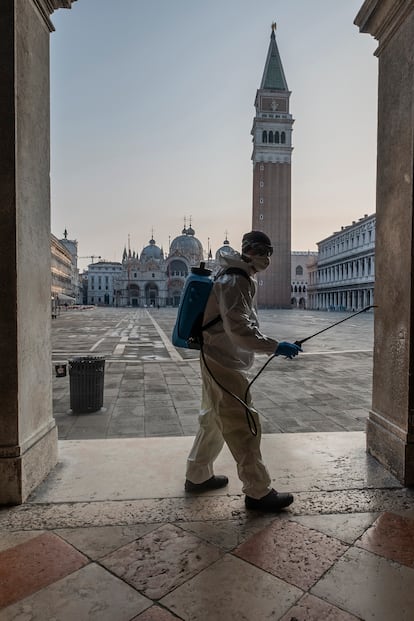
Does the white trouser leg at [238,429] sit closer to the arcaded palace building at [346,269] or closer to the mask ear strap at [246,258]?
the mask ear strap at [246,258]

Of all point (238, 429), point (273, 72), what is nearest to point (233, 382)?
point (238, 429)

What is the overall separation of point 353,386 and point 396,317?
4.37m

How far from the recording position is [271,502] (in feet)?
8.36

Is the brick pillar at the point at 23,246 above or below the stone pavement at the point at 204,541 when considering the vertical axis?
above

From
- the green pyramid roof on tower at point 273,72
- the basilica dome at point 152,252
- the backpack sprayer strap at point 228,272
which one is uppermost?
the green pyramid roof on tower at point 273,72

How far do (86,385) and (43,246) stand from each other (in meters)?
2.71

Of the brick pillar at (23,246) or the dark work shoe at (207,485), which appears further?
the dark work shoe at (207,485)

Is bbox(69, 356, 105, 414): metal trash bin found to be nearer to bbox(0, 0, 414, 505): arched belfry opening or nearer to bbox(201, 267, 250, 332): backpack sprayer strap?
bbox(0, 0, 414, 505): arched belfry opening

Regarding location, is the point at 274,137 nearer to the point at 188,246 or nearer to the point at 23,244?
the point at 188,246

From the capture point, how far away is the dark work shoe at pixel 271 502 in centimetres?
255

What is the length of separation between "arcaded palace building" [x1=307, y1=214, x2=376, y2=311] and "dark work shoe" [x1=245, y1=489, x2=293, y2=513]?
53140mm

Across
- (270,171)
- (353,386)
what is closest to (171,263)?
(270,171)

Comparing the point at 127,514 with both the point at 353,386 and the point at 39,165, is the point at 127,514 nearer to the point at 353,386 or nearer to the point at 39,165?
the point at 39,165

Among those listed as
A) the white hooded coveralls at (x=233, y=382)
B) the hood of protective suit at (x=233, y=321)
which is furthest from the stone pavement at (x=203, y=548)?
the hood of protective suit at (x=233, y=321)
